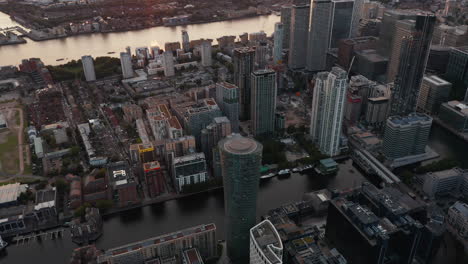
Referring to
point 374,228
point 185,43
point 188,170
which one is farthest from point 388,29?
point 374,228

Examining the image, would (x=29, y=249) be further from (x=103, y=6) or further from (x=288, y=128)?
(x=103, y=6)

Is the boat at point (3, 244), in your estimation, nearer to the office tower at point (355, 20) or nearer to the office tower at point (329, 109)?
the office tower at point (329, 109)

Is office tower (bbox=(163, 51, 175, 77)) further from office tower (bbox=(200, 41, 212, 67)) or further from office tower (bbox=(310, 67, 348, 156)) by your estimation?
office tower (bbox=(310, 67, 348, 156))

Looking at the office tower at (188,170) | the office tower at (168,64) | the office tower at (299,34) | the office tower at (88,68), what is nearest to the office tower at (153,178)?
the office tower at (188,170)

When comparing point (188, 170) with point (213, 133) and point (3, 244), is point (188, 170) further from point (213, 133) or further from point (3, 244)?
point (3, 244)

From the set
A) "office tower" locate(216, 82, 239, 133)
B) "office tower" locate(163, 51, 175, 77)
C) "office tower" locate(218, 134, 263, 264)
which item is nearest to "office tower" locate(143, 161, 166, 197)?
"office tower" locate(218, 134, 263, 264)
